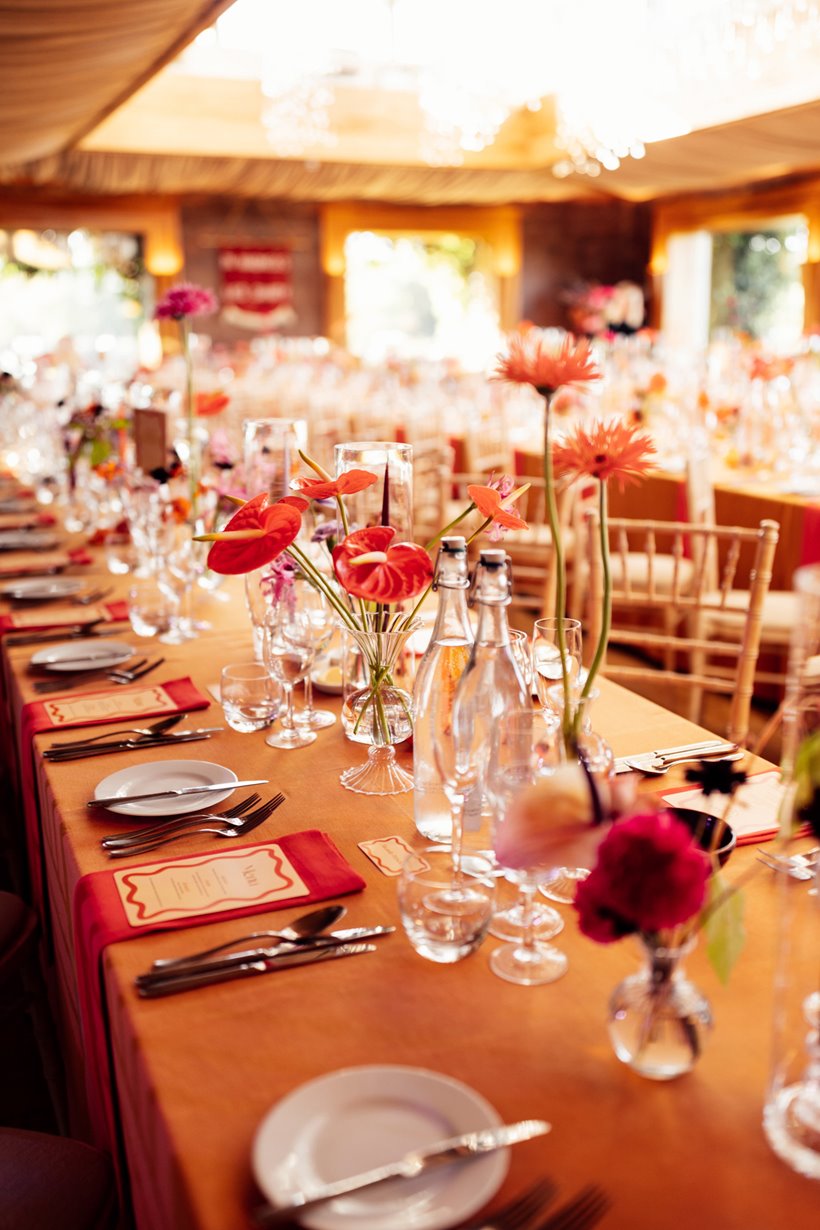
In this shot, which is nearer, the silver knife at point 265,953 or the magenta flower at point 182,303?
the silver knife at point 265,953

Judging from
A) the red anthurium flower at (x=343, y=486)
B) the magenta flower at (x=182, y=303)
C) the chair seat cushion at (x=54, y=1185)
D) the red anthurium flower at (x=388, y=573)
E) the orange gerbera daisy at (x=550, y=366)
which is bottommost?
the chair seat cushion at (x=54, y=1185)

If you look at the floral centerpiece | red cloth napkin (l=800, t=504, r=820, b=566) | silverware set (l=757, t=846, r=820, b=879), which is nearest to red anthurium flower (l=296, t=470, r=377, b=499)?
the floral centerpiece

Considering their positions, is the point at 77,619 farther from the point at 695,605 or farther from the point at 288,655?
the point at 695,605

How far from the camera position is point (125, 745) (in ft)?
5.37

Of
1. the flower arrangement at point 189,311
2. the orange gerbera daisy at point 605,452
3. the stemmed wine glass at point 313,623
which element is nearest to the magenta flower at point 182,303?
the flower arrangement at point 189,311

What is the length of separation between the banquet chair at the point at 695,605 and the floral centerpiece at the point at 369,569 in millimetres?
298

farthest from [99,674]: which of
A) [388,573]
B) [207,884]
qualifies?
Answer: [388,573]

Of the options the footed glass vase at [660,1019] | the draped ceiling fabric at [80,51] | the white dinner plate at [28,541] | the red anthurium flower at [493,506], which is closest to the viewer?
the footed glass vase at [660,1019]

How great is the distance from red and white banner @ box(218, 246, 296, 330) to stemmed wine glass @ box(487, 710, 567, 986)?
13048 millimetres

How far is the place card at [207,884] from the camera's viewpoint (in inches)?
45.6

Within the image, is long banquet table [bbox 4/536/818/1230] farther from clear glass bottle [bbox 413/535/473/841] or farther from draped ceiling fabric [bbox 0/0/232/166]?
draped ceiling fabric [bbox 0/0/232/166]

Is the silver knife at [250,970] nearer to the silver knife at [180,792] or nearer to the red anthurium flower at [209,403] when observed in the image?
the silver knife at [180,792]

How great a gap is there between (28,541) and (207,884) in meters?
2.23

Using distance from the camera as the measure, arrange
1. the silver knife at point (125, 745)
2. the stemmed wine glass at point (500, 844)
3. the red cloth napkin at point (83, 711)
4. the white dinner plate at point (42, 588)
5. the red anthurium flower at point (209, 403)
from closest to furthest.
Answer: the stemmed wine glass at point (500, 844) < the silver knife at point (125, 745) < the red cloth napkin at point (83, 711) < the white dinner plate at point (42, 588) < the red anthurium flower at point (209, 403)
